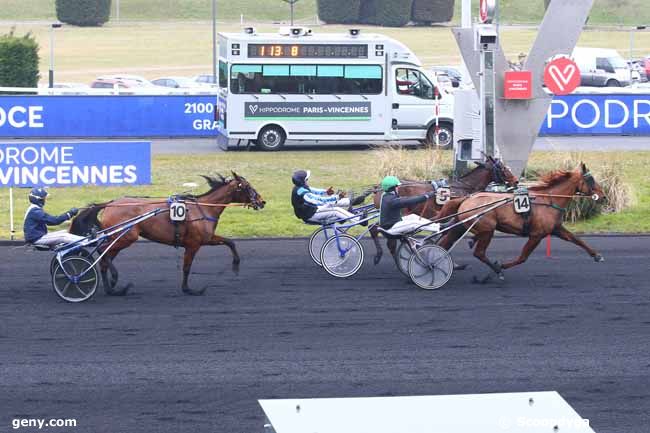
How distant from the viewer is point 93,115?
2959 cm

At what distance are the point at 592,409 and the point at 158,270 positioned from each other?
7389 millimetres

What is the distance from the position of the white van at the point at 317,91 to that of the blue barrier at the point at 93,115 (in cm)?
292

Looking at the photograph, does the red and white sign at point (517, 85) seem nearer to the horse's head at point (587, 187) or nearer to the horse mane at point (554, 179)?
the horse's head at point (587, 187)

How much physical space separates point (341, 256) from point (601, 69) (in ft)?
119

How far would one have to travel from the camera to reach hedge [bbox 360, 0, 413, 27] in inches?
2655

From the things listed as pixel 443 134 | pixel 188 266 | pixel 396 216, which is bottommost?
pixel 188 266

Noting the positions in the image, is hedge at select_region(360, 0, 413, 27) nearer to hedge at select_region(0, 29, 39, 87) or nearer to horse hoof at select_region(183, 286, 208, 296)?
hedge at select_region(0, 29, 39, 87)

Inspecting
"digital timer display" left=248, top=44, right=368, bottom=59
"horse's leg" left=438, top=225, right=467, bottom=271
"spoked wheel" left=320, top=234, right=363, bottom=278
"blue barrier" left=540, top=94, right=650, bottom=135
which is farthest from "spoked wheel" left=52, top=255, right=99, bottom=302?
"blue barrier" left=540, top=94, right=650, bottom=135

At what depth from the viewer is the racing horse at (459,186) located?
48.1 feet

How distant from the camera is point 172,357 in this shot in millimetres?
10359

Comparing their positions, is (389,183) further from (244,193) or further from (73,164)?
(73,164)

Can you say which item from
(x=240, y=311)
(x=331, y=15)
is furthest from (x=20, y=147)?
(x=331, y=15)

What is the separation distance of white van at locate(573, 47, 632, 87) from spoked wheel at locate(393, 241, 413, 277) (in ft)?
115

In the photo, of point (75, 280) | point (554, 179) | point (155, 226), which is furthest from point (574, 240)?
point (75, 280)
